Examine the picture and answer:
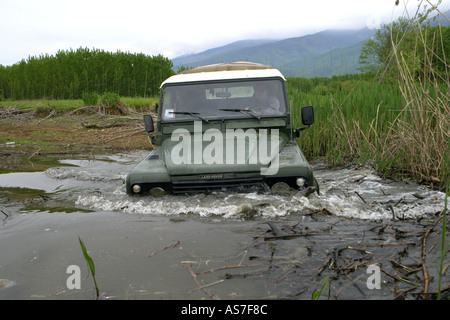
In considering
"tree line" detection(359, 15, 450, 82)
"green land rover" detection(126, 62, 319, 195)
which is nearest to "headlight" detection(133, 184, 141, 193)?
"green land rover" detection(126, 62, 319, 195)

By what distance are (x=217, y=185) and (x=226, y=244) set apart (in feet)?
3.34

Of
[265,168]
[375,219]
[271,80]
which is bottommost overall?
[375,219]

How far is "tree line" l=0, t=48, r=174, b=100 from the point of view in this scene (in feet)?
62.8

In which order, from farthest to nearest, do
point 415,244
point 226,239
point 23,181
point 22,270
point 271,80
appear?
point 23,181 < point 271,80 < point 226,239 < point 415,244 < point 22,270

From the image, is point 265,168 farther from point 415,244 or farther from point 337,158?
point 337,158

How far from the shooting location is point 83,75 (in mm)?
19188

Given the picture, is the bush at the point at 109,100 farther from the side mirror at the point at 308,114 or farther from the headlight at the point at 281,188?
the headlight at the point at 281,188

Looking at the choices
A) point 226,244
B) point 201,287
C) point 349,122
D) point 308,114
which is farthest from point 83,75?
point 201,287

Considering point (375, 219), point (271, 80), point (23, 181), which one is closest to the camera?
point (375, 219)

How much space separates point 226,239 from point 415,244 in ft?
4.17

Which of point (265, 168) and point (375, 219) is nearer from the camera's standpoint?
point (375, 219)

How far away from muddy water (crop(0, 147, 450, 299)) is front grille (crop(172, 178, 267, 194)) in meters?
→ 0.07

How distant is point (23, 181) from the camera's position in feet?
17.9
